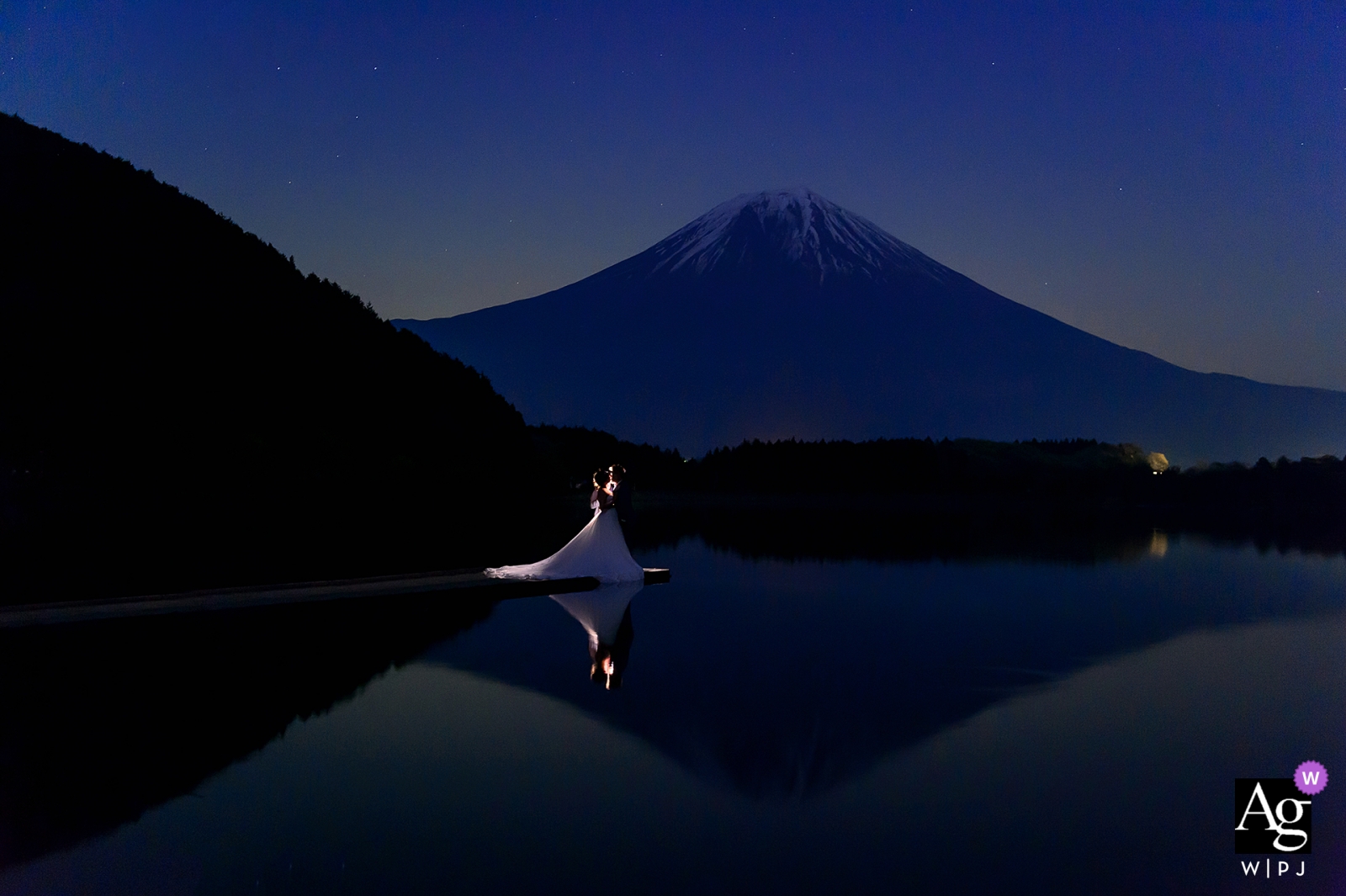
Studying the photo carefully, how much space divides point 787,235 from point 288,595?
133 metres

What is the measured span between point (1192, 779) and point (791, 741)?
252 cm

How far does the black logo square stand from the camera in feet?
17.5

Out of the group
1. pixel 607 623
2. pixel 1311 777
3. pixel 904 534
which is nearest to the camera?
pixel 1311 777

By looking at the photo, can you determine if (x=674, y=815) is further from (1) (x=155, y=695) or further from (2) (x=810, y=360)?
(2) (x=810, y=360)

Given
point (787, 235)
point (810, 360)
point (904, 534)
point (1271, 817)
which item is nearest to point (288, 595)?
point (1271, 817)

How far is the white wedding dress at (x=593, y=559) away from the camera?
15.5 metres

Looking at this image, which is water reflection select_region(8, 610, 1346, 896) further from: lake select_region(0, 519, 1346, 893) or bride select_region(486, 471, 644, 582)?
bride select_region(486, 471, 644, 582)

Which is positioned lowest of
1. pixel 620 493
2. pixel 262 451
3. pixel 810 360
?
pixel 620 493

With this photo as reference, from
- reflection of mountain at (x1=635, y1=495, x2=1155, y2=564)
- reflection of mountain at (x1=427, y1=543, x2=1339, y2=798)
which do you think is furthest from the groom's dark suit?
reflection of mountain at (x1=635, y1=495, x2=1155, y2=564)

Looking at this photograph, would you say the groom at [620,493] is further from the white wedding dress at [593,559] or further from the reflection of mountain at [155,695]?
the reflection of mountain at [155,695]

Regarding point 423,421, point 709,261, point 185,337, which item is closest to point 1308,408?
point 709,261

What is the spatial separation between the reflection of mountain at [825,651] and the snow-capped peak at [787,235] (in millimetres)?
118517

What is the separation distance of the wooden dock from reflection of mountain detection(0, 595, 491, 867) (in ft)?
0.64

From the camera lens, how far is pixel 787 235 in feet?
460
